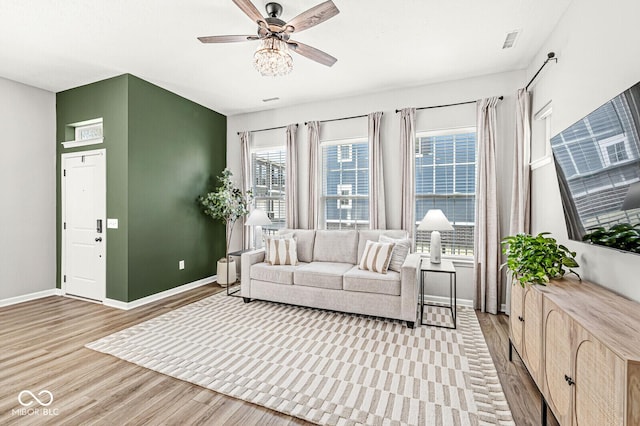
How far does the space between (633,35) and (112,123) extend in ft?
16.6

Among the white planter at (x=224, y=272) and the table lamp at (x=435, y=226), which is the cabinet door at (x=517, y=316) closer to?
the table lamp at (x=435, y=226)

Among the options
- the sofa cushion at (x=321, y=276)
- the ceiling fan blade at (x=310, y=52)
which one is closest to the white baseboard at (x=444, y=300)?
the sofa cushion at (x=321, y=276)

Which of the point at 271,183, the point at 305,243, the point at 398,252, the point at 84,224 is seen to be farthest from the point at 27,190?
the point at 398,252

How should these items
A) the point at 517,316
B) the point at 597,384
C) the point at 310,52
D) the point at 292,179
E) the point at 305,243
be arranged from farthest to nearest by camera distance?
the point at 292,179 < the point at 305,243 < the point at 310,52 < the point at 517,316 < the point at 597,384

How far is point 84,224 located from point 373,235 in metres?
4.09

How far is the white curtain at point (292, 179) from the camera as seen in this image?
473 centimetres

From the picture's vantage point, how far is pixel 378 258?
3.45 meters

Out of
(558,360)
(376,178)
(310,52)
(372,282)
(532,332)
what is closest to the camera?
(558,360)

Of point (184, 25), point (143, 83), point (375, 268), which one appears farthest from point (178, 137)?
point (375, 268)

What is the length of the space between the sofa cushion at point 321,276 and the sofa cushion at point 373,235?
369 millimetres

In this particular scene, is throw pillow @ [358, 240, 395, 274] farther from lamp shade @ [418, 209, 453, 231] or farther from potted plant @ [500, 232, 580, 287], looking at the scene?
potted plant @ [500, 232, 580, 287]

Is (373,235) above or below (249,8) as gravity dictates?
below

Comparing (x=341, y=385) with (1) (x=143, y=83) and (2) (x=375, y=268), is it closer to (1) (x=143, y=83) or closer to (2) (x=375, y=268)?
(2) (x=375, y=268)

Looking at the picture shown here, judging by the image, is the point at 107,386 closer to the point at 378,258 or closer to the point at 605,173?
the point at 378,258
